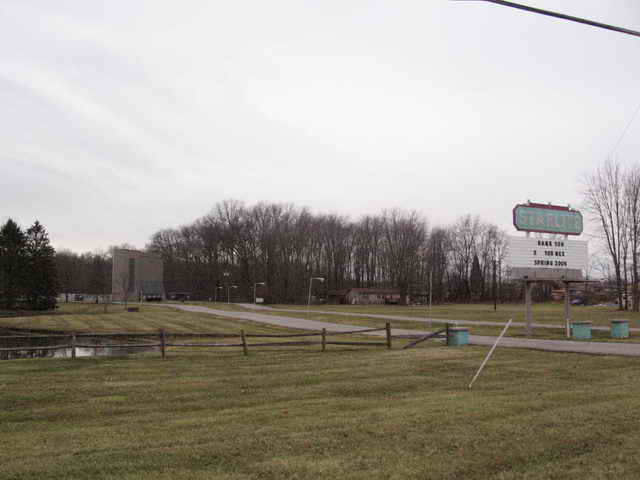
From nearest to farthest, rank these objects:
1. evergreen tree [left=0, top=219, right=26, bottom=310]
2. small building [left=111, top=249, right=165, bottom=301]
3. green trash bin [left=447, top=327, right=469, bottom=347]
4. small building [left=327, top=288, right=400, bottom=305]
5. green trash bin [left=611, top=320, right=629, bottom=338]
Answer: green trash bin [left=447, top=327, right=469, bottom=347] → green trash bin [left=611, top=320, right=629, bottom=338] → evergreen tree [left=0, top=219, right=26, bottom=310] → small building [left=327, top=288, right=400, bottom=305] → small building [left=111, top=249, right=165, bottom=301]

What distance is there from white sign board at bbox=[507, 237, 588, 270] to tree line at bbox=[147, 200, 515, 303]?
8184 cm

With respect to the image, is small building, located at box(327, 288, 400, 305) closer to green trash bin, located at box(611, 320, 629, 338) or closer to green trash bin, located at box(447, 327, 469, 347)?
green trash bin, located at box(611, 320, 629, 338)

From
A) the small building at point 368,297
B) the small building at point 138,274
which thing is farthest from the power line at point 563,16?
the small building at point 138,274

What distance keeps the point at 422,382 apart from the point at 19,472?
8.55 metres

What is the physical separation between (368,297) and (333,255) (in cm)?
1419

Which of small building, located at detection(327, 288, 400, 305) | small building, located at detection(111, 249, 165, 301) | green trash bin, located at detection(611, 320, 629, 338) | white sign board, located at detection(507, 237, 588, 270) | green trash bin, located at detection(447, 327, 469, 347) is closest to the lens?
green trash bin, located at detection(447, 327, 469, 347)

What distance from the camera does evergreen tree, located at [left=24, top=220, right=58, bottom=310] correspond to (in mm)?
67750

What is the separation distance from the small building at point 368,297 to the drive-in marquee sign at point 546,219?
265 feet

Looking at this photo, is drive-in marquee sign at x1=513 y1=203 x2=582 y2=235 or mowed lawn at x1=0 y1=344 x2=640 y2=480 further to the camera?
Answer: drive-in marquee sign at x1=513 y1=203 x2=582 y2=235

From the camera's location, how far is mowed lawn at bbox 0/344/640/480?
19.9 ft

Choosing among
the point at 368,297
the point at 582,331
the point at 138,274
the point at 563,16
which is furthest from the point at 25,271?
the point at 563,16

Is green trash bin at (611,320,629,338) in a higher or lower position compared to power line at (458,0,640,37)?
lower

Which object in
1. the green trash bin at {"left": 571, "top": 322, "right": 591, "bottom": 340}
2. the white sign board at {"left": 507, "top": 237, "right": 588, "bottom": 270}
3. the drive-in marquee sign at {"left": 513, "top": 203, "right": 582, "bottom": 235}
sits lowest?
the green trash bin at {"left": 571, "top": 322, "right": 591, "bottom": 340}

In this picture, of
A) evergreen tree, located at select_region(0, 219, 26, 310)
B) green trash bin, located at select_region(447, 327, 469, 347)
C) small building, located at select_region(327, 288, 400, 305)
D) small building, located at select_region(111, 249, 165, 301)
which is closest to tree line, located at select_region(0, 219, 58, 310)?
evergreen tree, located at select_region(0, 219, 26, 310)
